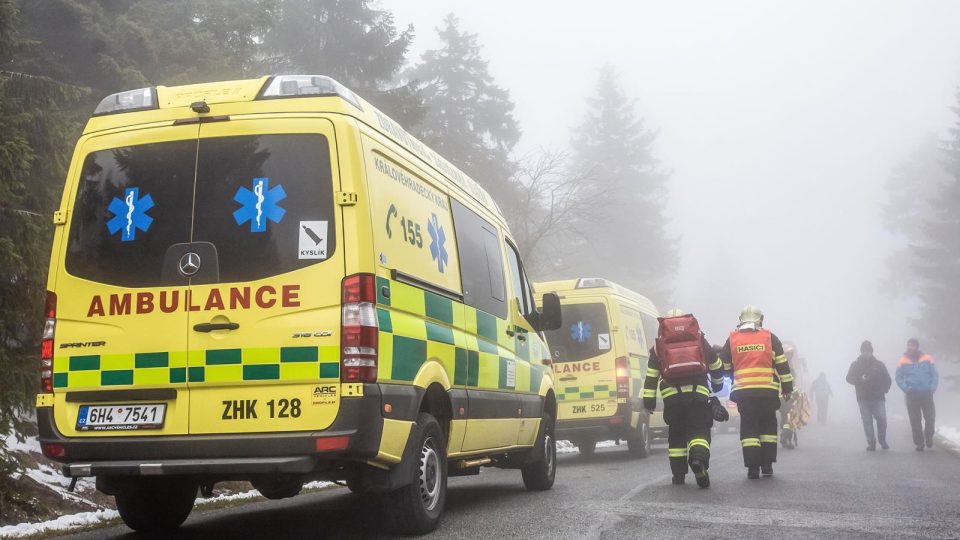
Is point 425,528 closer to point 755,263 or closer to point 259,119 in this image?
point 259,119

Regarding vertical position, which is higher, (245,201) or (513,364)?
(245,201)

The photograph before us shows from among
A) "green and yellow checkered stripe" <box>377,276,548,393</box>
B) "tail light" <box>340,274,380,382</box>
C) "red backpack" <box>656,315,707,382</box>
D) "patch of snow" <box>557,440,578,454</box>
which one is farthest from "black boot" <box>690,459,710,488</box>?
"patch of snow" <box>557,440,578,454</box>

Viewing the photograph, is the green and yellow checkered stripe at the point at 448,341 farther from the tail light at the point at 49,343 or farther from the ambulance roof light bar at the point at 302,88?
the tail light at the point at 49,343

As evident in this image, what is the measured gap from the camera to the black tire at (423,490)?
6098 mm

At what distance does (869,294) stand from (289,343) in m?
114

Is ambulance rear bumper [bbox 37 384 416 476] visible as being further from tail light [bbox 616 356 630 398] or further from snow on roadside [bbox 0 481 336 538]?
tail light [bbox 616 356 630 398]

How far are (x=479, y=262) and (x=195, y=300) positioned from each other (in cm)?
286

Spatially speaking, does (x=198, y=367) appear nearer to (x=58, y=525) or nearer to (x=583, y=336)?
(x=58, y=525)

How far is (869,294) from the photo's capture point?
11056cm

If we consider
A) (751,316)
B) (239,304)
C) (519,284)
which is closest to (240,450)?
(239,304)

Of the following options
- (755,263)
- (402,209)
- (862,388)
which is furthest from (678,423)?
(755,263)

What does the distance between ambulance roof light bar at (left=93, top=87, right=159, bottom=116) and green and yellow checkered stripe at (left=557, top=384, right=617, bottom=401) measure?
29.8ft

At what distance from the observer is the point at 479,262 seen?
7902 mm

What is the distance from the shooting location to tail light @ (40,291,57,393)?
566cm
